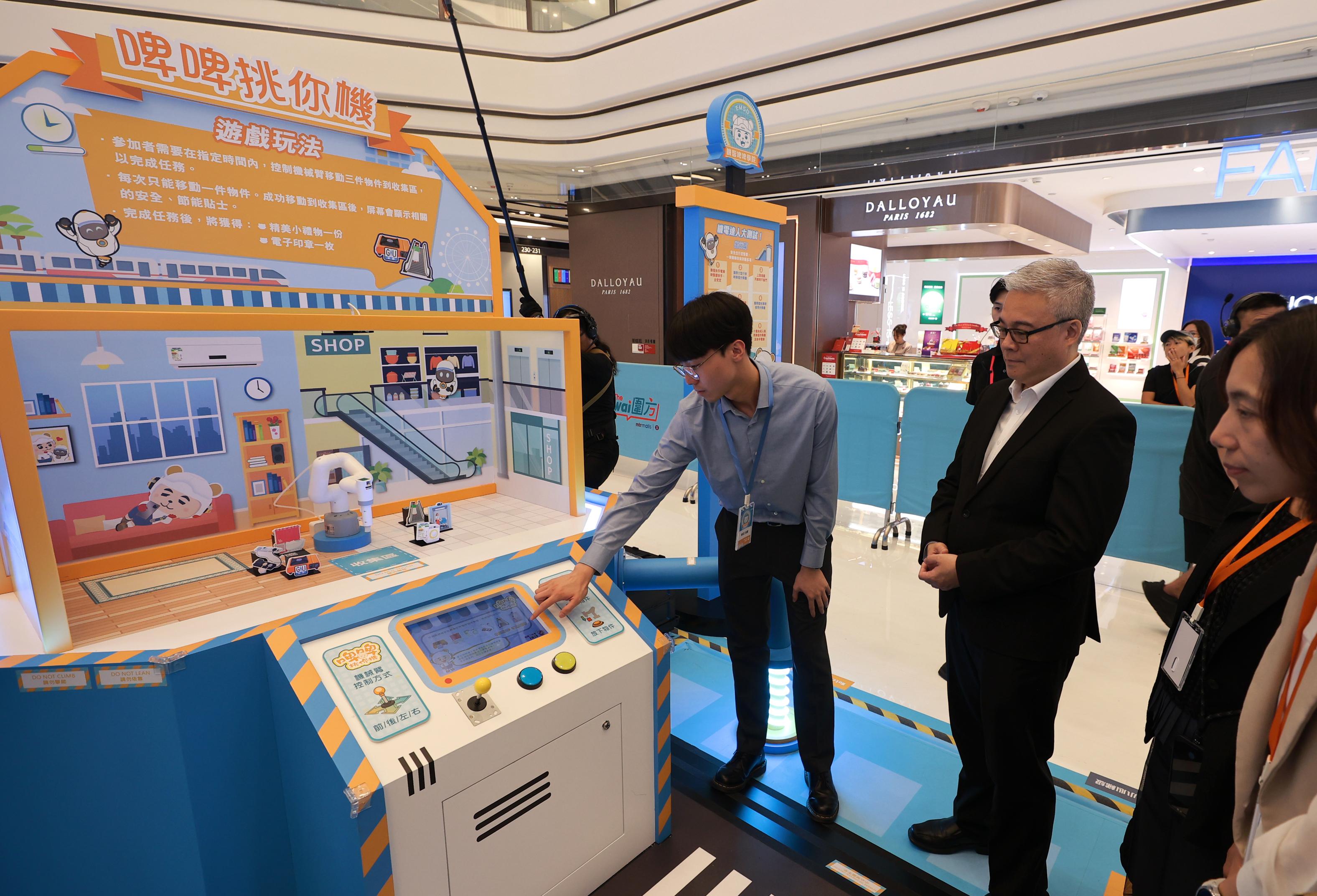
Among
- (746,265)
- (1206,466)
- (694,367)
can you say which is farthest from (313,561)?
(1206,466)

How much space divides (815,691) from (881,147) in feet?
22.3

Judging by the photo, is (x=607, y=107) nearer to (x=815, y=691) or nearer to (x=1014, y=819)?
(x=815, y=691)

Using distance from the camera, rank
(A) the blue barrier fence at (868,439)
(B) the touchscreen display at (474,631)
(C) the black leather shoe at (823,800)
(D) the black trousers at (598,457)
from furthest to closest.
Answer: (A) the blue barrier fence at (868,439)
(D) the black trousers at (598,457)
(C) the black leather shoe at (823,800)
(B) the touchscreen display at (474,631)

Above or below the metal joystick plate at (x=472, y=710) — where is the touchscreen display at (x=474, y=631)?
above

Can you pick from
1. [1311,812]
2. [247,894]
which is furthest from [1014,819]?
[247,894]

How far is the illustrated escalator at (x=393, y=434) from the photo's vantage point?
212cm

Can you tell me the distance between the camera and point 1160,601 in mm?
3686

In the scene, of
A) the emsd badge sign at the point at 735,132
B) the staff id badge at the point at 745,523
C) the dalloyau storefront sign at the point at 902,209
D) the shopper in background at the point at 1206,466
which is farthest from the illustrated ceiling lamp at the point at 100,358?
the dalloyau storefront sign at the point at 902,209

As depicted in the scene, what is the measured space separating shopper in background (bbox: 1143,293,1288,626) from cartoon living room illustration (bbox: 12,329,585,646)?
2693 mm

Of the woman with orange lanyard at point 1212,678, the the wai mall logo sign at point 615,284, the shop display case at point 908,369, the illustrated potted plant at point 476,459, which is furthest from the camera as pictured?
the the wai mall logo sign at point 615,284

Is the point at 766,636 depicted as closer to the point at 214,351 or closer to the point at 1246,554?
the point at 1246,554

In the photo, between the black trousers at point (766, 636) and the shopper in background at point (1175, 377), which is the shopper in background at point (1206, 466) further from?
the black trousers at point (766, 636)

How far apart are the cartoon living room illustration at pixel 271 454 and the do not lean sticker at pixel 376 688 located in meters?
0.32

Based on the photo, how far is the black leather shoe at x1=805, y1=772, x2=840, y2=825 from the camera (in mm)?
2137
